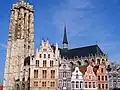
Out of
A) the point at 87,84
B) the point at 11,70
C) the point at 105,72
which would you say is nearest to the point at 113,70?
the point at 105,72

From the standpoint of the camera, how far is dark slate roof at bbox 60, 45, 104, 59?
9978 centimetres

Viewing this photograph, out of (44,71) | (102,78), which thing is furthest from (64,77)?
(102,78)

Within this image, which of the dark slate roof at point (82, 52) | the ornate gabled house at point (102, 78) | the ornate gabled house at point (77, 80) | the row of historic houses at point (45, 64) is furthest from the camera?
the dark slate roof at point (82, 52)

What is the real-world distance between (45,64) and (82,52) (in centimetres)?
3508

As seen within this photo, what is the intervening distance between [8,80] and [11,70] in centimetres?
365

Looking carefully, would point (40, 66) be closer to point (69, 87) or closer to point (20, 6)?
point (69, 87)

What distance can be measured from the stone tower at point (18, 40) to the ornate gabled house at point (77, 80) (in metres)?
33.5

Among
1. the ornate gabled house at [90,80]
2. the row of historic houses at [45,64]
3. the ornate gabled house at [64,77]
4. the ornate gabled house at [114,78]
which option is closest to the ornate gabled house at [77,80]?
the row of historic houses at [45,64]

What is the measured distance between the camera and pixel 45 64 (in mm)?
70188

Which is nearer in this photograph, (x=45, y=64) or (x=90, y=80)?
(x=90, y=80)

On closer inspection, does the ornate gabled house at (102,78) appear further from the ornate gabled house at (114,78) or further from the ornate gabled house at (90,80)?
the ornate gabled house at (114,78)

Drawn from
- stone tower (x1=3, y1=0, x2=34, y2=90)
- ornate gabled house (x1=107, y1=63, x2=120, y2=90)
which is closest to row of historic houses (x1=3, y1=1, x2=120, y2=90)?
stone tower (x1=3, y1=0, x2=34, y2=90)

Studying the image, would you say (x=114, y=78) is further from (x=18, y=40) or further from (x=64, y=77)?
(x=18, y=40)

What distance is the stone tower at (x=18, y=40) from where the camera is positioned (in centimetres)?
10256
